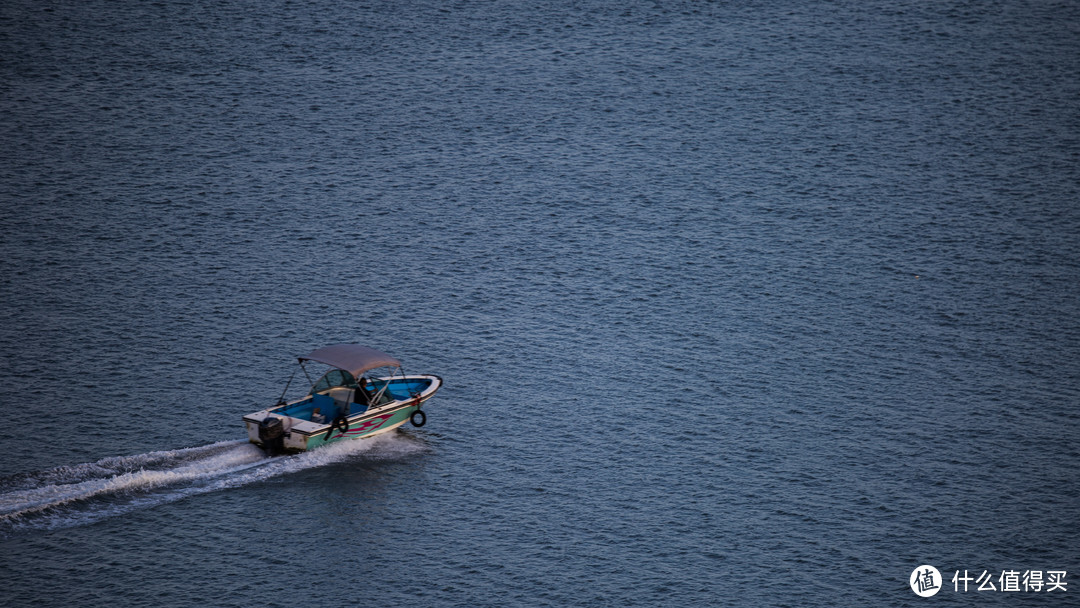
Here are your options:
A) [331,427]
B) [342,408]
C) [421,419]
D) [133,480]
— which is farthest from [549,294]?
[133,480]

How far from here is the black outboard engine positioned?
59062 millimetres

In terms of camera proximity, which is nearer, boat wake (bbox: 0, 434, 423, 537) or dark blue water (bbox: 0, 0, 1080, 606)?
boat wake (bbox: 0, 434, 423, 537)

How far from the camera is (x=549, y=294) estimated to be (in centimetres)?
8612

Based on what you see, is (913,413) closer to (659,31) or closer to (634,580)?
(634,580)

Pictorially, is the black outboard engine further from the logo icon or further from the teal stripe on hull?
the logo icon

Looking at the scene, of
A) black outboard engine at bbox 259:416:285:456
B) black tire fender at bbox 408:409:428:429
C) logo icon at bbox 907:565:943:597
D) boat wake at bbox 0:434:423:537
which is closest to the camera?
boat wake at bbox 0:434:423:537

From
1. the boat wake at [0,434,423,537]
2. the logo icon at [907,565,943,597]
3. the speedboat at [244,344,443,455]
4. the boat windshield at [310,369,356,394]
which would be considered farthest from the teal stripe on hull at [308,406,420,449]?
the logo icon at [907,565,943,597]

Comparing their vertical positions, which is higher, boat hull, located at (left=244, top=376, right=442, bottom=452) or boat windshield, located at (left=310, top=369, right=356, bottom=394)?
boat windshield, located at (left=310, top=369, right=356, bottom=394)

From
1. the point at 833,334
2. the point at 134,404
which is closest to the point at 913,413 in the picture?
the point at 833,334

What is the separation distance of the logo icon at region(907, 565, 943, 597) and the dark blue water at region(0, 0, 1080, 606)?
48 centimetres

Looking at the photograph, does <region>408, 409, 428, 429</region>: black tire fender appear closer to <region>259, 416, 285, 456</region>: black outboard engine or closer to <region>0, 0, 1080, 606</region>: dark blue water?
<region>0, 0, 1080, 606</region>: dark blue water

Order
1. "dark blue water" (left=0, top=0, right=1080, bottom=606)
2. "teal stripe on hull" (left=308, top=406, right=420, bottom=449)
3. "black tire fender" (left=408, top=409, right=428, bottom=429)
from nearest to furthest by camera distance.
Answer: "dark blue water" (left=0, top=0, right=1080, bottom=606) → "teal stripe on hull" (left=308, top=406, right=420, bottom=449) → "black tire fender" (left=408, top=409, right=428, bottom=429)

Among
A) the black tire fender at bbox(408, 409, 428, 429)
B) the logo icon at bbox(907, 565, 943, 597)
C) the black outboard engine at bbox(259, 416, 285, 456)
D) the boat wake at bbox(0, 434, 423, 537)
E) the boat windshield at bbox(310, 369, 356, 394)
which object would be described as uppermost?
the boat windshield at bbox(310, 369, 356, 394)

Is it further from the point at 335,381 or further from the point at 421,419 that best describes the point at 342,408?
the point at 421,419
